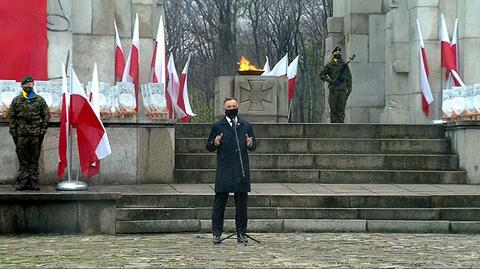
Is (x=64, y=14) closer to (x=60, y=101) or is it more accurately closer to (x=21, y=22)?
(x=21, y=22)

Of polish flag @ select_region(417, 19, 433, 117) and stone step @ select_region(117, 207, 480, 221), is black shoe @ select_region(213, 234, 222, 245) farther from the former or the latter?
polish flag @ select_region(417, 19, 433, 117)

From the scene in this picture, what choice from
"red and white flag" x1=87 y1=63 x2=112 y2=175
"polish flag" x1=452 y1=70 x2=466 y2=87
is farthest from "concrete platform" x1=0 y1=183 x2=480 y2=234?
"polish flag" x1=452 y1=70 x2=466 y2=87

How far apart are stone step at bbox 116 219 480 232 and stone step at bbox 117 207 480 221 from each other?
0.45ft

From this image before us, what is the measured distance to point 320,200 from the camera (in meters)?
16.2

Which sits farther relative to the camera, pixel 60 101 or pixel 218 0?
pixel 218 0

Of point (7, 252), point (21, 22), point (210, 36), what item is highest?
point (210, 36)

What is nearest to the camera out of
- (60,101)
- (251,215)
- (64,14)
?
(251,215)

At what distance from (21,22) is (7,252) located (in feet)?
23.2

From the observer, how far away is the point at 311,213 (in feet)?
52.5

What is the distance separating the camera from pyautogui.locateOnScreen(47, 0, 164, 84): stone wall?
19.3 metres

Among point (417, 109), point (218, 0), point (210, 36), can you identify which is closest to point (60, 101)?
point (417, 109)

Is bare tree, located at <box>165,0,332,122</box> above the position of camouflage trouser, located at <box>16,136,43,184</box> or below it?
above

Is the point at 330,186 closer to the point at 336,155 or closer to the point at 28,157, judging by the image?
the point at 336,155

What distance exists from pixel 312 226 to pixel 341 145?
5.07 metres
